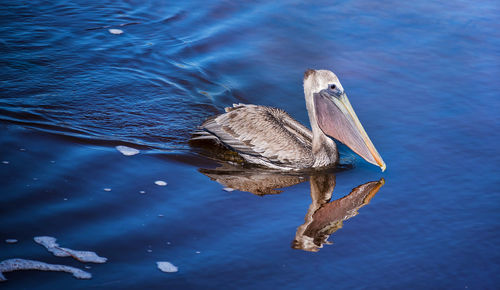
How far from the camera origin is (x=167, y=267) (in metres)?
4.06

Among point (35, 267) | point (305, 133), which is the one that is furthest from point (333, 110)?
point (35, 267)

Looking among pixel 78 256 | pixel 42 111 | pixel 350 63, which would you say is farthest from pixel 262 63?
pixel 78 256

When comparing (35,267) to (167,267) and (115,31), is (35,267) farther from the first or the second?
(115,31)

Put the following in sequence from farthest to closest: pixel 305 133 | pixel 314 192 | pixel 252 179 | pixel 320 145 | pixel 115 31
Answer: pixel 115 31 < pixel 305 133 < pixel 320 145 < pixel 252 179 < pixel 314 192

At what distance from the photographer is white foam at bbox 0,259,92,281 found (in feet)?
12.6

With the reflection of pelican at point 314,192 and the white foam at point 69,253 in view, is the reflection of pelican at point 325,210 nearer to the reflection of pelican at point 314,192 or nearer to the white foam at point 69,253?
the reflection of pelican at point 314,192

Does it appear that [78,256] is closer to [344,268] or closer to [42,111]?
[344,268]

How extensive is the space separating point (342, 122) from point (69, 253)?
2.78 metres

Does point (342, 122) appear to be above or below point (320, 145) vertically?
above

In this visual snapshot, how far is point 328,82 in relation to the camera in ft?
18.8

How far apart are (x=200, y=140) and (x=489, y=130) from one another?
2944mm

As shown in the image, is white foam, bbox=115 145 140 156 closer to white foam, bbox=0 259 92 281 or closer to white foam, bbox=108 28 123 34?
white foam, bbox=0 259 92 281

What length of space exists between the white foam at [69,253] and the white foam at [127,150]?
166 cm

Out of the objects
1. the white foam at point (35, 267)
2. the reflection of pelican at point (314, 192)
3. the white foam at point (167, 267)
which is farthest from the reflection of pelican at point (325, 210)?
the white foam at point (35, 267)
